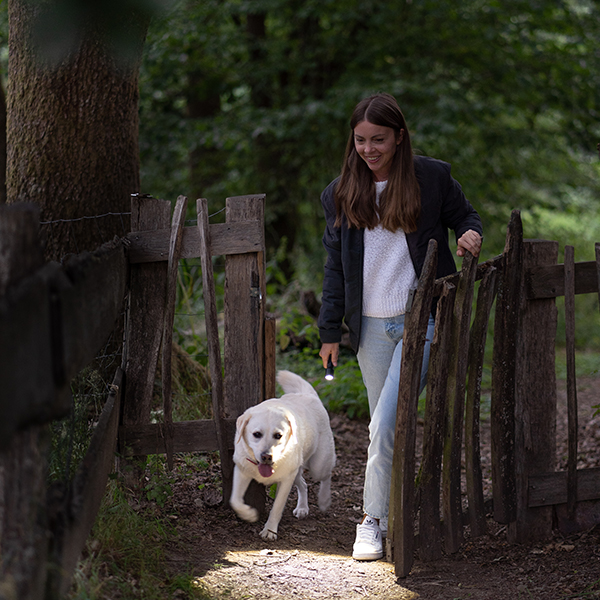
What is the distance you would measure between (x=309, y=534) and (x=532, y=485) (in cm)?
136

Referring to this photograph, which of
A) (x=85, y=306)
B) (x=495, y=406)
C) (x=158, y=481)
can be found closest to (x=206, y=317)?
(x=158, y=481)

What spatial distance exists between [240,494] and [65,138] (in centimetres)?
253

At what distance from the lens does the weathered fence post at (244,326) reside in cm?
416

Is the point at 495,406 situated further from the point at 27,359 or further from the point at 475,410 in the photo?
the point at 27,359

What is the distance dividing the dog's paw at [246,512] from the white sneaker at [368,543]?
27.8 inches

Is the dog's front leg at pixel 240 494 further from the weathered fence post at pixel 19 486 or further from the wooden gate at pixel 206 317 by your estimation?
the weathered fence post at pixel 19 486

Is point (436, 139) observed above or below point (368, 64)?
below

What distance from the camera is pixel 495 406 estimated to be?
376 cm

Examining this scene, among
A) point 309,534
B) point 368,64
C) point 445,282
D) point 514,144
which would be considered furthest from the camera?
point 368,64

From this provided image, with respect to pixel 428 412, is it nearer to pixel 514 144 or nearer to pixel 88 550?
pixel 88 550

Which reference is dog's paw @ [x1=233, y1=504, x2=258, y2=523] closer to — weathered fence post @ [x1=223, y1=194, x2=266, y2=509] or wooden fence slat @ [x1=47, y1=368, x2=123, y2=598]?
weathered fence post @ [x1=223, y1=194, x2=266, y2=509]

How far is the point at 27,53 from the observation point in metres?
4.42

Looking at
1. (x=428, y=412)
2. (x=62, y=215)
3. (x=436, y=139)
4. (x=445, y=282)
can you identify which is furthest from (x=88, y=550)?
(x=436, y=139)

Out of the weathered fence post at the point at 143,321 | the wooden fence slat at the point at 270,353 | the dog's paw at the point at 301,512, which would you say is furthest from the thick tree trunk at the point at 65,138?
the dog's paw at the point at 301,512
